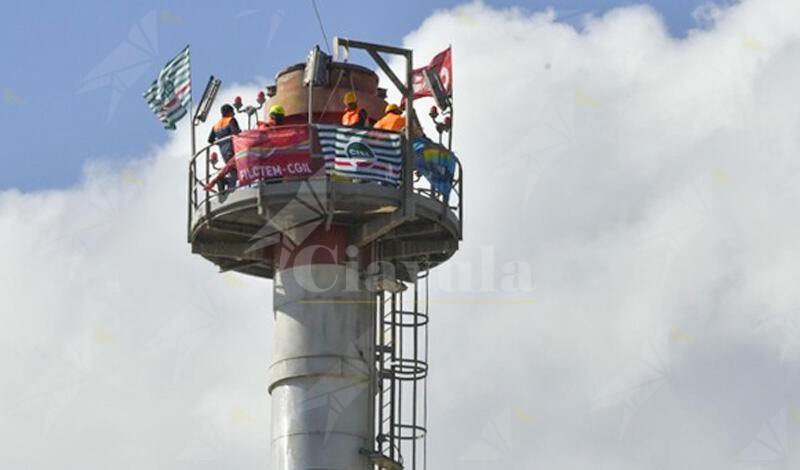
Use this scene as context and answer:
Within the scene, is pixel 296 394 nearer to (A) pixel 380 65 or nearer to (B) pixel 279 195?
(B) pixel 279 195

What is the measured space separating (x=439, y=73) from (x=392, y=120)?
2.63m

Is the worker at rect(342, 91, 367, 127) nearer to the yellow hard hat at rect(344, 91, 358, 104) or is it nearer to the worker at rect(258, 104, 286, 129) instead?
the yellow hard hat at rect(344, 91, 358, 104)

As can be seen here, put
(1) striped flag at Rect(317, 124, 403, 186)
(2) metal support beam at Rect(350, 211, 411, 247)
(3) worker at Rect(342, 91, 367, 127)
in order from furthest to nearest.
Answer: (3) worker at Rect(342, 91, 367, 127) → (2) metal support beam at Rect(350, 211, 411, 247) → (1) striped flag at Rect(317, 124, 403, 186)

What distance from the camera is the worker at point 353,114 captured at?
57.5m

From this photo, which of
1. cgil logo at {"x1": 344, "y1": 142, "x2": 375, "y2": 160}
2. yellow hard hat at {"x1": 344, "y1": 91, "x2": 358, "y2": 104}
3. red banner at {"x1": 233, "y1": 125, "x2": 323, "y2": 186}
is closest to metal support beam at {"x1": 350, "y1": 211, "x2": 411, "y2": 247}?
cgil logo at {"x1": 344, "y1": 142, "x2": 375, "y2": 160}

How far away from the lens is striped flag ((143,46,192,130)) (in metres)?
59.5

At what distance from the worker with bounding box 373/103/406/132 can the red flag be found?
141cm

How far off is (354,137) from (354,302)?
14.3 feet

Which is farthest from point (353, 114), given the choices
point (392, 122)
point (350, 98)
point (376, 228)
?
point (376, 228)

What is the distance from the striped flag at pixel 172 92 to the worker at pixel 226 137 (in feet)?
3.99

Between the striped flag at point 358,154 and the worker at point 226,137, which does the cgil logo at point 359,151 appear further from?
the worker at point 226,137

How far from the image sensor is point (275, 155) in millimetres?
56562

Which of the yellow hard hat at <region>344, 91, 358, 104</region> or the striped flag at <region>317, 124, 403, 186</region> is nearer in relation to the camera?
the striped flag at <region>317, 124, 403, 186</region>

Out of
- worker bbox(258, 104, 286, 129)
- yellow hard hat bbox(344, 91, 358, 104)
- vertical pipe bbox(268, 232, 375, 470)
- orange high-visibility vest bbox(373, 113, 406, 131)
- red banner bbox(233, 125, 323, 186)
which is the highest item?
yellow hard hat bbox(344, 91, 358, 104)
